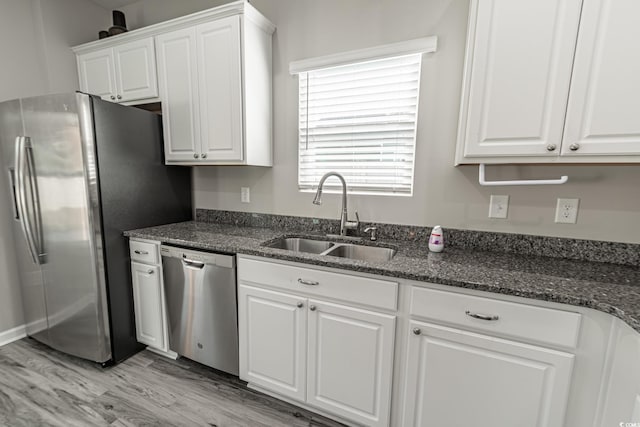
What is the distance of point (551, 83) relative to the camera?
46.0 inches

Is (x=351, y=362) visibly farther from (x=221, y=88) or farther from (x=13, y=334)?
(x=13, y=334)

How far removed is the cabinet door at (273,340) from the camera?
58.0 inches

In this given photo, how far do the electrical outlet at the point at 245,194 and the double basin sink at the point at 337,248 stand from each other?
1.81ft

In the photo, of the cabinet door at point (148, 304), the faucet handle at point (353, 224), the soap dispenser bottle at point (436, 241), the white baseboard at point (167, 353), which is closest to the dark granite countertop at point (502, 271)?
the soap dispenser bottle at point (436, 241)

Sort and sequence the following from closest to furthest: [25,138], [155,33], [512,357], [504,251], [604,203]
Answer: [512,357] < [604,203] < [504,251] < [25,138] < [155,33]

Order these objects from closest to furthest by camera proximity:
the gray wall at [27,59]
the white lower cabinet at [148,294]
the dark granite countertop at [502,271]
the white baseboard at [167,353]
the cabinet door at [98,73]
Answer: the dark granite countertop at [502,271], the white lower cabinet at [148,294], the white baseboard at [167,353], the gray wall at [27,59], the cabinet door at [98,73]

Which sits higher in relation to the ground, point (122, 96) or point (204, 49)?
point (204, 49)

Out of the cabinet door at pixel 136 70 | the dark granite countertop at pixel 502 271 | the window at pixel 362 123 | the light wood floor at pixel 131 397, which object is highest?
the cabinet door at pixel 136 70

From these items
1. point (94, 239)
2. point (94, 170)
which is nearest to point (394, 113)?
point (94, 170)

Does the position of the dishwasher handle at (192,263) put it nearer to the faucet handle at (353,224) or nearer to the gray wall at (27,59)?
the faucet handle at (353,224)

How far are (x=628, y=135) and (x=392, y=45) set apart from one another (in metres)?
1.19

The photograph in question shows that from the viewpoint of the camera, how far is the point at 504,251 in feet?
5.08

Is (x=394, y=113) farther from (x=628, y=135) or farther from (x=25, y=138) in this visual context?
(x=25, y=138)

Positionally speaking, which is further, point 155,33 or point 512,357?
point 155,33
